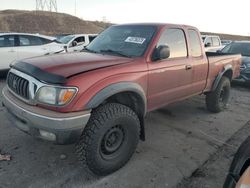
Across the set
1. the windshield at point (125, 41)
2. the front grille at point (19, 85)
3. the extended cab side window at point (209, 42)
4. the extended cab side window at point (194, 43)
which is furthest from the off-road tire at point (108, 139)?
the extended cab side window at point (209, 42)

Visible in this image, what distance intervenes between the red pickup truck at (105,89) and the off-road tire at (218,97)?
122 centimetres

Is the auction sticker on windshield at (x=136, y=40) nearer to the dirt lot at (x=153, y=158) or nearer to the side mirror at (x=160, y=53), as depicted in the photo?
the side mirror at (x=160, y=53)

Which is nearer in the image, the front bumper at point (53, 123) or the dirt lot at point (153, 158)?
the front bumper at point (53, 123)

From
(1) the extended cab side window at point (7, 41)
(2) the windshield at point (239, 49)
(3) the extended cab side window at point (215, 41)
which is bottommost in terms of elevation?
(3) the extended cab side window at point (215, 41)

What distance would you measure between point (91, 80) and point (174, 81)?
176 cm

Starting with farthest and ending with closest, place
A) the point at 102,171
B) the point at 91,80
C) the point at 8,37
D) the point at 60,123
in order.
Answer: the point at 8,37
the point at 102,171
the point at 91,80
the point at 60,123

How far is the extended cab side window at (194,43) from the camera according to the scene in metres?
4.98

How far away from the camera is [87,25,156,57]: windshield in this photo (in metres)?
4.07

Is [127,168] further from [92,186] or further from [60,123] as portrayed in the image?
[60,123]

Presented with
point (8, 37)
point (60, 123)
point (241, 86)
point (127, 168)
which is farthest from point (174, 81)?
point (8, 37)

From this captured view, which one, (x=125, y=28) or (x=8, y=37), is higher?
(x=125, y=28)

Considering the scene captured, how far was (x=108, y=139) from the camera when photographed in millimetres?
3455

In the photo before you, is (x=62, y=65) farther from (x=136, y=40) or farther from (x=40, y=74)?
(x=136, y=40)

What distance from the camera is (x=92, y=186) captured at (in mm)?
3246
